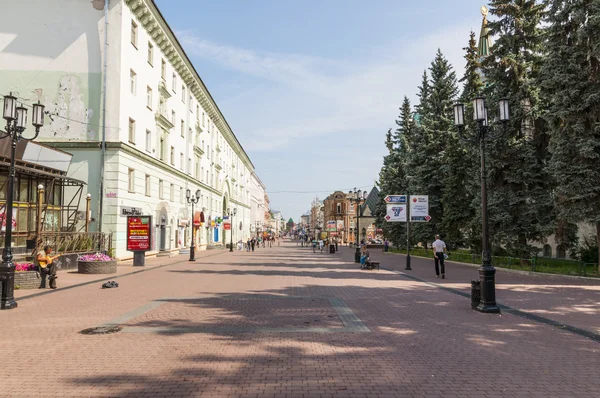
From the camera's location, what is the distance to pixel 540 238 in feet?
73.6

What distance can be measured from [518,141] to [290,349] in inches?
830

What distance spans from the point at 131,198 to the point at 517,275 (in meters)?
22.5

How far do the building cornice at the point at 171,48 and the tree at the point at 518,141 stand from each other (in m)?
22.0

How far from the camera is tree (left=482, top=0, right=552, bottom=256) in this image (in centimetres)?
2261

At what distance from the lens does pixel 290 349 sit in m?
6.93

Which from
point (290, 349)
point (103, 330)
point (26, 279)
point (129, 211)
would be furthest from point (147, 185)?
point (290, 349)

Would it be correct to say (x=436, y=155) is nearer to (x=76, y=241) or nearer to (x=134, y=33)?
(x=134, y=33)

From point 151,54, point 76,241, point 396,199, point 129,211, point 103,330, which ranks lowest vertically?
point 103,330

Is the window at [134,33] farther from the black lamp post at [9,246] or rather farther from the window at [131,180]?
the black lamp post at [9,246]

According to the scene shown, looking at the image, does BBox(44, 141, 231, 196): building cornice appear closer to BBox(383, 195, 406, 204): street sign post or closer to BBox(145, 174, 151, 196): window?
BBox(145, 174, 151, 196): window

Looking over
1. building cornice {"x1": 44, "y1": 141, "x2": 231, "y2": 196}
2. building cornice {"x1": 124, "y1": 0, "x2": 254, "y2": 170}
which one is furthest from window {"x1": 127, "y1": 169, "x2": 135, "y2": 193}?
building cornice {"x1": 124, "y1": 0, "x2": 254, "y2": 170}

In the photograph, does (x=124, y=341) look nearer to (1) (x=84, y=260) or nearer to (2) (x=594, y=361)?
(2) (x=594, y=361)

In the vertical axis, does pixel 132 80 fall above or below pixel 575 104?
above

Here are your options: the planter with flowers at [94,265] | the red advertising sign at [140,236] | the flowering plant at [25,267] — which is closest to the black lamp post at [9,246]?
the flowering plant at [25,267]
